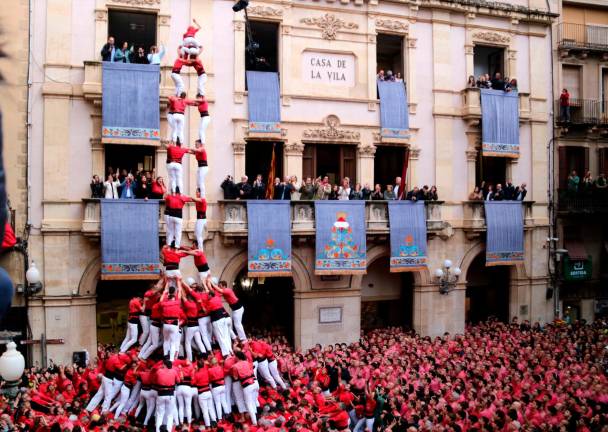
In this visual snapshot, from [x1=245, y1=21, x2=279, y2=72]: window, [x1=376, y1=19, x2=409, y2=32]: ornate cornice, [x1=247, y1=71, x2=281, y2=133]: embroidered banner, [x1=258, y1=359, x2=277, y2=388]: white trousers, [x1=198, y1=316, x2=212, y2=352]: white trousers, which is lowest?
[x1=258, y1=359, x2=277, y2=388]: white trousers

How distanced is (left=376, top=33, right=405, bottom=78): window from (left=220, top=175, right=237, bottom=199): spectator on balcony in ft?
31.6

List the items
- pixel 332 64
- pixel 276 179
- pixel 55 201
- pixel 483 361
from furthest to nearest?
pixel 332 64
pixel 276 179
pixel 55 201
pixel 483 361

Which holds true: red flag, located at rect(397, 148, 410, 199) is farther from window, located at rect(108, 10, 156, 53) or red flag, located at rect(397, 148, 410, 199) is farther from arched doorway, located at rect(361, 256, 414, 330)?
window, located at rect(108, 10, 156, 53)

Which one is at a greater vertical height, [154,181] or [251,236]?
[154,181]

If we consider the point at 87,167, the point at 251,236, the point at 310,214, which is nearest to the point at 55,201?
the point at 87,167

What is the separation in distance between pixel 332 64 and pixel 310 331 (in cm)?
Answer: 1151

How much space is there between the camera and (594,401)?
54.3 feet

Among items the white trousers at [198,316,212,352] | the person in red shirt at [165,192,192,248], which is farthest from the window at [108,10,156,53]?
the white trousers at [198,316,212,352]

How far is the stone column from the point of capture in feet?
95.3

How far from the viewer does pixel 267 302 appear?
29234 millimetres

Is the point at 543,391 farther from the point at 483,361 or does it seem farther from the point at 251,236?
the point at 251,236

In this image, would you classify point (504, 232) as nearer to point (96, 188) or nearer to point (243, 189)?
point (243, 189)

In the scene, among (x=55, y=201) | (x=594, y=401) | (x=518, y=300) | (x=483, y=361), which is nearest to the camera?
(x=594, y=401)

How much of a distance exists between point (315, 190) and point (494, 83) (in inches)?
412
